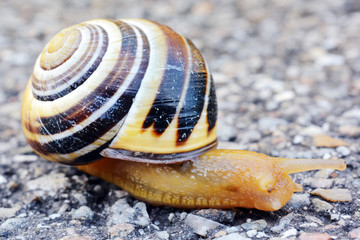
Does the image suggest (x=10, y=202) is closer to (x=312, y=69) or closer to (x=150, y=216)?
(x=150, y=216)

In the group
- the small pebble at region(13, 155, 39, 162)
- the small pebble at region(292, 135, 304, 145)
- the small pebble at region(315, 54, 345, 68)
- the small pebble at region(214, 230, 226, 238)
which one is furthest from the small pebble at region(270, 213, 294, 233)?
the small pebble at region(315, 54, 345, 68)

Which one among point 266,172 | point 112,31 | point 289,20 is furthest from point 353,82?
point 112,31

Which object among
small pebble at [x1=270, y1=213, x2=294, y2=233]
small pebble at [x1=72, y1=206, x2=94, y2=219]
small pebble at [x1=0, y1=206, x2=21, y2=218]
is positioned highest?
small pebble at [x1=270, y1=213, x2=294, y2=233]

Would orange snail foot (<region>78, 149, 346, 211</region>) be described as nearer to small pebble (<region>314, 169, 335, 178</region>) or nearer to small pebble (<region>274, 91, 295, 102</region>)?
small pebble (<region>314, 169, 335, 178</region>)

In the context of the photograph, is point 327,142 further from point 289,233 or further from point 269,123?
point 289,233

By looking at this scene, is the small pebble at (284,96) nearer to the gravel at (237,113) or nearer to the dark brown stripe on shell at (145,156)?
the gravel at (237,113)
